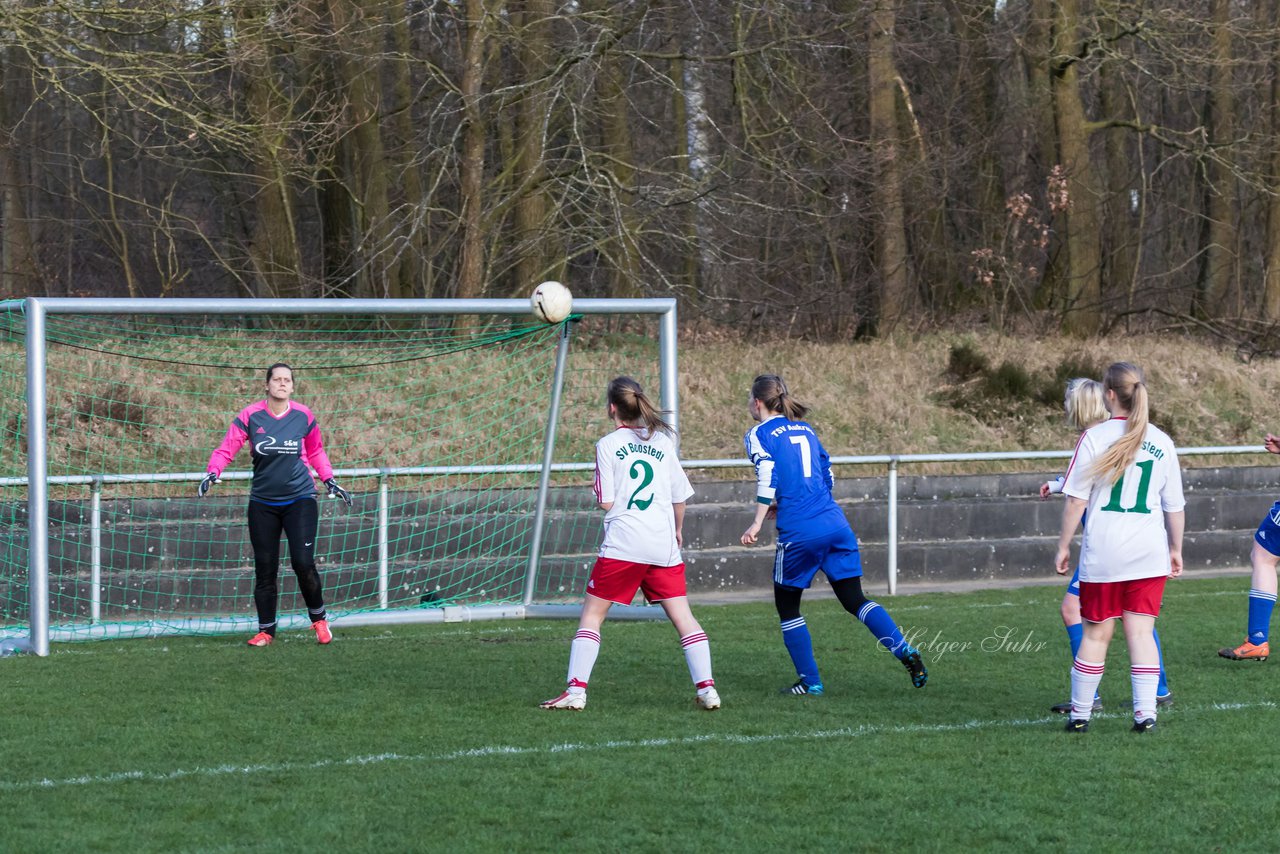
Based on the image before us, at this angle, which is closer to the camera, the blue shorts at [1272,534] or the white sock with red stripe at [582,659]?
the white sock with red stripe at [582,659]

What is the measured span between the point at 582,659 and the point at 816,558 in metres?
1.23

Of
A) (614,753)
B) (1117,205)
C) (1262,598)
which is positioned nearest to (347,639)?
(614,753)

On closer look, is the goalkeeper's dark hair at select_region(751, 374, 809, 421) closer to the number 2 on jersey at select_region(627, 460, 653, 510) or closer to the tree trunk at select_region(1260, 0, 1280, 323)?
the number 2 on jersey at select_region(627, 460, 653, 510)

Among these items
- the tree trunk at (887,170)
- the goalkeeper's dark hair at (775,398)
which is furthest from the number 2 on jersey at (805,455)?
the tree trunk at (887,170)

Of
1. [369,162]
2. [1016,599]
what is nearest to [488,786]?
[1016,599]

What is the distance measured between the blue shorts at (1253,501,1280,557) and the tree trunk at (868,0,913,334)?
10557mm

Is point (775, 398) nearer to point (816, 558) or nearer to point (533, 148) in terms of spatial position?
point (816, 558)

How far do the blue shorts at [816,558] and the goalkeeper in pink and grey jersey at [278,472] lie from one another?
3.16 m

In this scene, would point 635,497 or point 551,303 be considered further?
point 551,303

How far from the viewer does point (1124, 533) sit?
19.6 feet

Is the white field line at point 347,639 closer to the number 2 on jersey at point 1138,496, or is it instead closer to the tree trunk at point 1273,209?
the number 2 on jersey at point 1138,496

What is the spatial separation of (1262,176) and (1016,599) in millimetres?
10868

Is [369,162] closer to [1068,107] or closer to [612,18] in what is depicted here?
[612,18]

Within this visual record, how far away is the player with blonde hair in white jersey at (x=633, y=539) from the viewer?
671 centimetres
